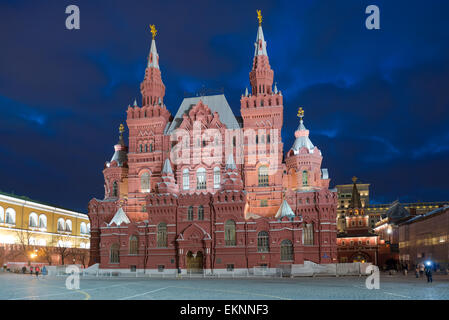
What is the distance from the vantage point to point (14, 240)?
7762 cm

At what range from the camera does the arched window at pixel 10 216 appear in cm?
7731

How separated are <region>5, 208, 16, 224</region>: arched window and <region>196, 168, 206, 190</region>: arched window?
1537 inches

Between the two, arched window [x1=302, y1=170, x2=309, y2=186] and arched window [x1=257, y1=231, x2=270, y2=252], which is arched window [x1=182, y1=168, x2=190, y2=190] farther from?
arched window [x1=302, y1=170, x2=309, y2=186]

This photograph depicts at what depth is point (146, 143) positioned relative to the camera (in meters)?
69.0

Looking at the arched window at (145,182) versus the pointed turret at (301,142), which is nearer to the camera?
the pointed turret at (301,142)

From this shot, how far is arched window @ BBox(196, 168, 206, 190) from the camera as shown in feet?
212

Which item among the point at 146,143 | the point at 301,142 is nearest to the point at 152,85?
the point at 146,143

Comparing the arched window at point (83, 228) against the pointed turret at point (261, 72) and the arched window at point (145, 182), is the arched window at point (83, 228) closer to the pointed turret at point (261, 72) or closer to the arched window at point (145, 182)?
the arched window at point (145, 182)

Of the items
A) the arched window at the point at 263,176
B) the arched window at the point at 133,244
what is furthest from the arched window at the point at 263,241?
the arched window at the point at 133,244

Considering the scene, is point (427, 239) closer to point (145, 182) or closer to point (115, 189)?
point (145, 182)

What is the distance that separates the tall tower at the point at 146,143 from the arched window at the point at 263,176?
616 inches
